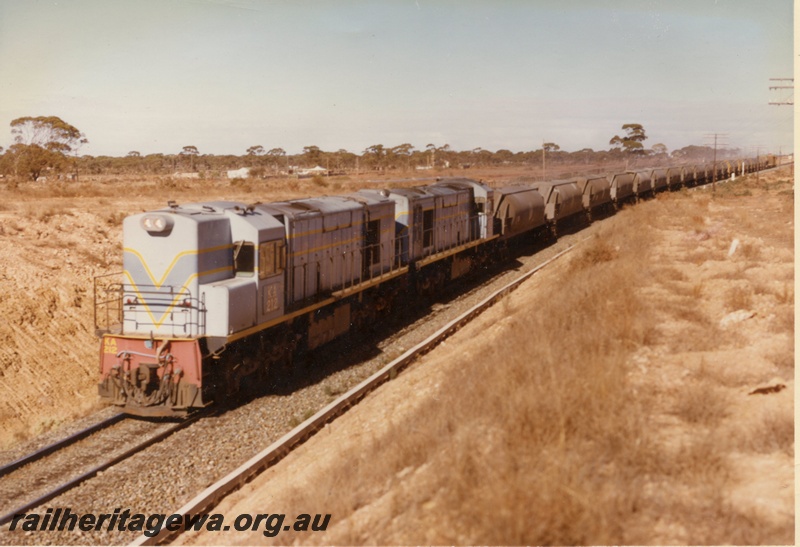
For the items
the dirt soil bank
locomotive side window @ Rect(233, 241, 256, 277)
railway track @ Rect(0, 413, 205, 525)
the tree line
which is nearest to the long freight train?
locomotive side window @ Rect(233, 241, 256, 277)

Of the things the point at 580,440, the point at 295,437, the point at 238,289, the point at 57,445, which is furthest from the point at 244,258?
the point at 580,440

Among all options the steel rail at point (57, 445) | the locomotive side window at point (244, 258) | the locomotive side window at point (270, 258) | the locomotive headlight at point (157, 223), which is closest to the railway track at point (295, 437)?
the locomotive side window at point (270, 258)

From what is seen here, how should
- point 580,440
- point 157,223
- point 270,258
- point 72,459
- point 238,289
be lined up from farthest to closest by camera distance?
point 270,258
point 238,289
point 157,223
point 72,459
point 580,440

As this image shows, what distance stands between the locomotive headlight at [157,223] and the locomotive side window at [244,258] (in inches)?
54.6

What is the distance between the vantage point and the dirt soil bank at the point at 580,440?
5562 millimetres

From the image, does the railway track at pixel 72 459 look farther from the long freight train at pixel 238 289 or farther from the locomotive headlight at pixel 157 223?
the locomotive headlight at pixel 157 223

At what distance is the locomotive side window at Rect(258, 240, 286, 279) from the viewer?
506 inches

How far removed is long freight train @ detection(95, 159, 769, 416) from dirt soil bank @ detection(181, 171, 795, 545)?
2576mm

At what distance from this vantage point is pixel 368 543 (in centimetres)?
643

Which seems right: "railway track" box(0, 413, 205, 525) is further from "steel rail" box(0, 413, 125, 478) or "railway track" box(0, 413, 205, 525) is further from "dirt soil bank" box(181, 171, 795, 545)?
"dirt soil bank" box(181, 171, 795, 545)

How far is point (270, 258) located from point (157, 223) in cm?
228

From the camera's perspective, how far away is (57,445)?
11.2 meters

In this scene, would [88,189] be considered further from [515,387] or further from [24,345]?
[515,387]

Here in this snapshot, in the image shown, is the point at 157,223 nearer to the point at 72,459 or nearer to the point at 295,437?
the point at 72,459
